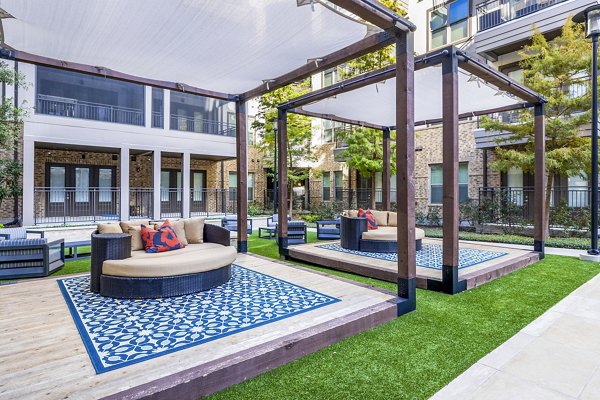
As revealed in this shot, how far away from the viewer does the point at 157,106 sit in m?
15.5

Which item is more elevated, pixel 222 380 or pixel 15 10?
pixel 15 10

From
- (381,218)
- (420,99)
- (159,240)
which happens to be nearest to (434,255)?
(381,218)

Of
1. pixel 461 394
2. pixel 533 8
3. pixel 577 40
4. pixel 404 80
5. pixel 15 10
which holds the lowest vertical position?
pixel 461 394

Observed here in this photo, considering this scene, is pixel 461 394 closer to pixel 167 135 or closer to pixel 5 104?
pixel 5 104

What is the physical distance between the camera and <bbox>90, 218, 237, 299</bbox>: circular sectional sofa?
4.29m

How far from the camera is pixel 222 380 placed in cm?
257

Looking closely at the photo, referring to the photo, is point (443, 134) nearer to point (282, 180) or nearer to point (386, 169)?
point (282, 180)

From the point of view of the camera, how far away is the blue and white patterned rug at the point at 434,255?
6453mm

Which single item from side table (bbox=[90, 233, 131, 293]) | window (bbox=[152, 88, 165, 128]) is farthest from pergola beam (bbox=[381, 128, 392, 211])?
window (bbox=[152, 88, 165, 128])

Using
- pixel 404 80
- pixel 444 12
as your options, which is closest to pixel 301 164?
pixel 444 12

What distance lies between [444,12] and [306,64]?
12.8 m

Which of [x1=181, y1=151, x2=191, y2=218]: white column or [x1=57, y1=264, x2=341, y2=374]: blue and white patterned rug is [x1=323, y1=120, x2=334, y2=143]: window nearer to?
[x1=181, y1=151, x2=191, y2=218]: white column

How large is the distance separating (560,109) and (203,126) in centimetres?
1391

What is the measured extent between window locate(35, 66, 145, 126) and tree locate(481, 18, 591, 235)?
13368 millimetres
